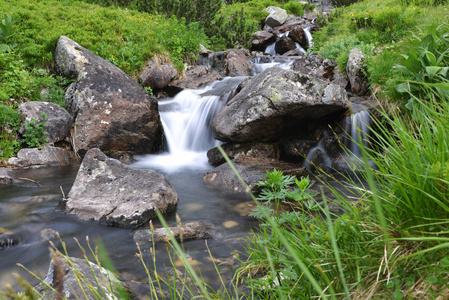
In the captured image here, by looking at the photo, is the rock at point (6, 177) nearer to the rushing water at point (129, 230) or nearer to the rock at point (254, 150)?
the rushing water at point (129, 230)

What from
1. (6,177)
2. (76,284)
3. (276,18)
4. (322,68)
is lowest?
(6,177)

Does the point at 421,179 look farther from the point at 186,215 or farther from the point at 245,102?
the point at 245,102

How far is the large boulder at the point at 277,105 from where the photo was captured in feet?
22.3

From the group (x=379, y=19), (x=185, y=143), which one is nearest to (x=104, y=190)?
(x=185, y=143)

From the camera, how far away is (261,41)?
19.2 m

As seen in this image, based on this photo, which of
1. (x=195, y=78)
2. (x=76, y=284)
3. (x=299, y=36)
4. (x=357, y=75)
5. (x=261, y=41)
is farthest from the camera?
(x=261, y=41)

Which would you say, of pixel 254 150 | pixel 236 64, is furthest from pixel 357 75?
pixel 236 64

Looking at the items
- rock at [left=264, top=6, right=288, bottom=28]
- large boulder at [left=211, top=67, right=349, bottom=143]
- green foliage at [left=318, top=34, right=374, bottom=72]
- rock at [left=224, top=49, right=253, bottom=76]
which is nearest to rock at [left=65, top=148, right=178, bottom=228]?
large boulder at [left=211, top=67, right=349, bottom=143]

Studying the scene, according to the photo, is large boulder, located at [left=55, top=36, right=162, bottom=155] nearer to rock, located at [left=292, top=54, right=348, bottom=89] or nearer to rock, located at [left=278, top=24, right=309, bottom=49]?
rock, located at [left=292, top=54, right=348, bottom=89]

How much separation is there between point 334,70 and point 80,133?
25.0 feet

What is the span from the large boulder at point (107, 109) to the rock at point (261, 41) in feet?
39.0

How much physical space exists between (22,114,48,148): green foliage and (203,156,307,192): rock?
3.99 meters

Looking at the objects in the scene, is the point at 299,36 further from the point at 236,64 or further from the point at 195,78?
the point at 195,78

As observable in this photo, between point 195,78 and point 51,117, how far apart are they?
18.8 ft
